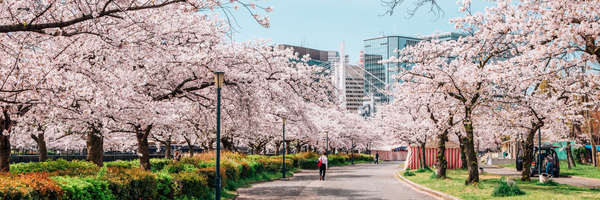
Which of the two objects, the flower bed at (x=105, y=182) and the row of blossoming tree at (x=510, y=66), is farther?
the row of blossoming tree at (x=510, y=66)

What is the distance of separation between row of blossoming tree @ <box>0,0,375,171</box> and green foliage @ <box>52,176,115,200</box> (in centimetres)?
148

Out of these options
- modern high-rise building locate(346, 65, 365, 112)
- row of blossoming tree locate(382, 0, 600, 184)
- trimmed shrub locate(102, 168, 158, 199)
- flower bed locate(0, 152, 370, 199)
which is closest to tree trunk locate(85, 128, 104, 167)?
flower bed locate(0, 152, 370, 199)

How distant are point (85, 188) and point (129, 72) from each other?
19.7 ft

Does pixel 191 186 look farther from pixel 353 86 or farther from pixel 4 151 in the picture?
pixel 353 86

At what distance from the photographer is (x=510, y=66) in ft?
34.9

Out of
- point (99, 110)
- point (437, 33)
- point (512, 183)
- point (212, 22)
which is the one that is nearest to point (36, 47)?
point (99, 110)

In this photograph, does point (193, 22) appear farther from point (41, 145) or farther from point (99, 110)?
point (41, 145)

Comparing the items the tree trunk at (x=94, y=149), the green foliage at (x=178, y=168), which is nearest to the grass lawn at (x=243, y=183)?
the green foliage at (x=178, y=168)

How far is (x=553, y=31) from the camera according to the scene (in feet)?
29.3

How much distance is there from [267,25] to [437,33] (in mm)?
14018

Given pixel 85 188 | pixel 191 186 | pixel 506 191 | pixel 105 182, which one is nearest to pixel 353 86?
pixel 506 191

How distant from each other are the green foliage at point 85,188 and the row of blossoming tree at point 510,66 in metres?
9.07

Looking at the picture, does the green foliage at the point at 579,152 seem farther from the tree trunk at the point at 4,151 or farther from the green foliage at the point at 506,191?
the tree trunk at the point at 4,151

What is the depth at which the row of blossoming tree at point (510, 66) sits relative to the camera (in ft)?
29.7
